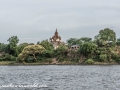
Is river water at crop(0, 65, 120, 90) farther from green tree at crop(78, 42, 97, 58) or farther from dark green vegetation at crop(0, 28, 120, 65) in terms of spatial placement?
dark green vegetation at crop(0, 28, 120, 65)

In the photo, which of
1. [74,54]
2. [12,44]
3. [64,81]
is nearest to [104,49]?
[74,54]

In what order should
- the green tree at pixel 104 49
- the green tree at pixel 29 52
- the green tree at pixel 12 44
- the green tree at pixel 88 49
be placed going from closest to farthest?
the green tree at pixel 104 49 < the green tree at pixel 88 49 < the green tree at pixel 29 52 < the green tree at pixel 12 44

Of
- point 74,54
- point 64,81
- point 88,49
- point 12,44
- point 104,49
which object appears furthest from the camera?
point 12,44

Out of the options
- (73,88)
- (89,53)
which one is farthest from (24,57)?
(73,88)

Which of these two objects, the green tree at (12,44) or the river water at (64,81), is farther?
the green tree at (12,44)

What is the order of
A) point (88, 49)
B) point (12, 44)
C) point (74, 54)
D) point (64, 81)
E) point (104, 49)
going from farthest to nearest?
1. point (12, 44)
2. point (74, 54)
3. point (104, 49)
4. point (88, 49)
5. point (64, 81)

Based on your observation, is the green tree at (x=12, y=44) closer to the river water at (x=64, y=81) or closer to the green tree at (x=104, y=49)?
the green tree at (x=104, y=49)

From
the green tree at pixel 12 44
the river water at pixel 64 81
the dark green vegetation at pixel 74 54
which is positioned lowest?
the river water at pixel 64 81

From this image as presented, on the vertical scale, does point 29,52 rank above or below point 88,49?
below

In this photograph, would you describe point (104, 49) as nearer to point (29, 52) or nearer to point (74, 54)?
point (74, 54)

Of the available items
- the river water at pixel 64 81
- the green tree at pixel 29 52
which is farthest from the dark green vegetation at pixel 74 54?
the river water at pixel 64 81

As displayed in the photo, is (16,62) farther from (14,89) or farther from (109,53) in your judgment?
(14,89)

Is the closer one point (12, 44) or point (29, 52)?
point (29, 52)

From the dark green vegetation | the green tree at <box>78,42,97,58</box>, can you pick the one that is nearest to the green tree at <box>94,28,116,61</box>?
the dark green vegetation
